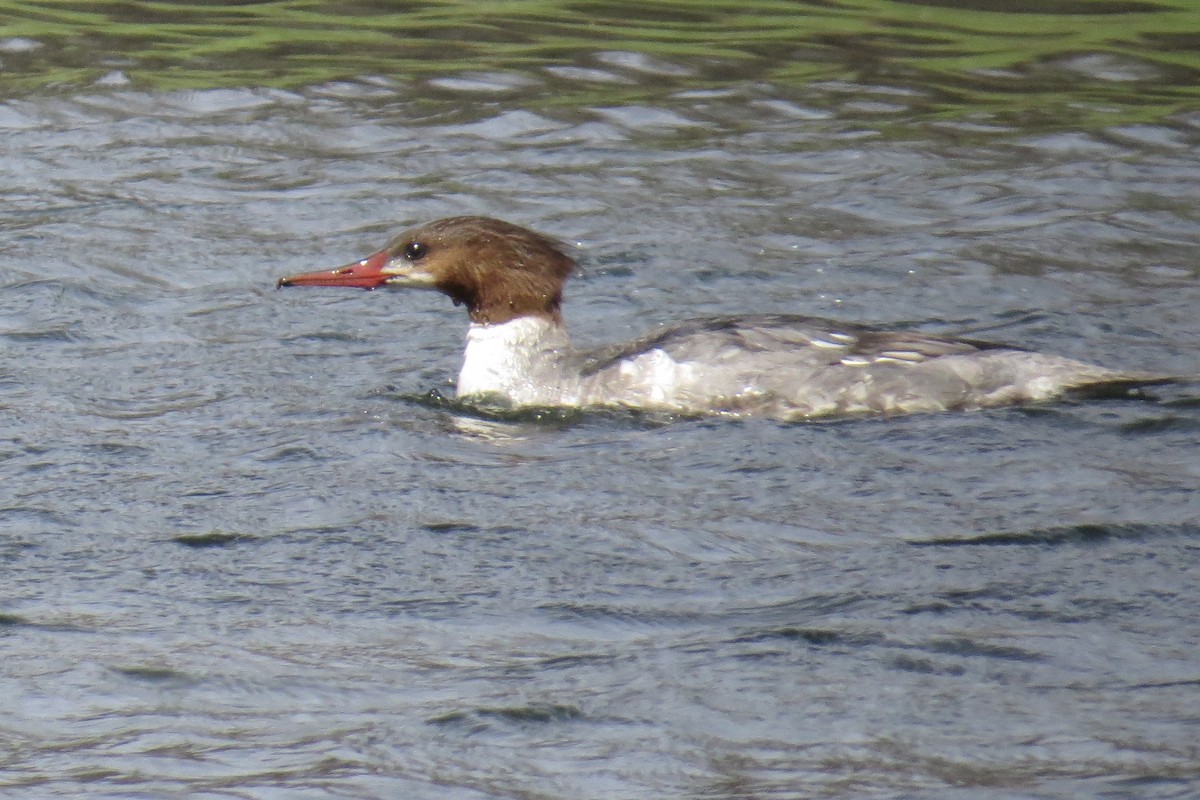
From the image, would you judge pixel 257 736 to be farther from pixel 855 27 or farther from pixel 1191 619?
pixel 855 27

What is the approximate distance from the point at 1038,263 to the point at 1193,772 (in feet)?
20.7

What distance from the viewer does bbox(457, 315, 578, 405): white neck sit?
880 centimetres

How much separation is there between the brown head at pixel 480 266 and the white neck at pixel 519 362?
68mm

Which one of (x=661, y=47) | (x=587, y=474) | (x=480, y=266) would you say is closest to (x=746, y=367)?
(x=587, y=474)

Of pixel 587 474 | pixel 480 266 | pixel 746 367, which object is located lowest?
pixel 587 474

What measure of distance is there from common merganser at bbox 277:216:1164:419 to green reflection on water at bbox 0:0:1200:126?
600 centimetres

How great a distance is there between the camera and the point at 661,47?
16.4 meters

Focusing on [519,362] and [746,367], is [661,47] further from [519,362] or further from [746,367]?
[746,367]

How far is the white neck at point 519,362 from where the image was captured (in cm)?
880

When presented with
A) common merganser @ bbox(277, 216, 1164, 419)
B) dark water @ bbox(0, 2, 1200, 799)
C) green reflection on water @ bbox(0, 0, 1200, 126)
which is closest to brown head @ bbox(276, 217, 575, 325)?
common merganser @ bbox(277, 216, 1164, 419)

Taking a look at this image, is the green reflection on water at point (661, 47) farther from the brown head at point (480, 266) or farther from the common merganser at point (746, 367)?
the common merganser at point (746, 367)

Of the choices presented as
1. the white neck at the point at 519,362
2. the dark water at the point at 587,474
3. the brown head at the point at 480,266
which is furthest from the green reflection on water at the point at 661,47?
the white neck at the point at 519,362

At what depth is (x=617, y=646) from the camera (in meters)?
5.86

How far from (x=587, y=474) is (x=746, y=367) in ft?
3.57
